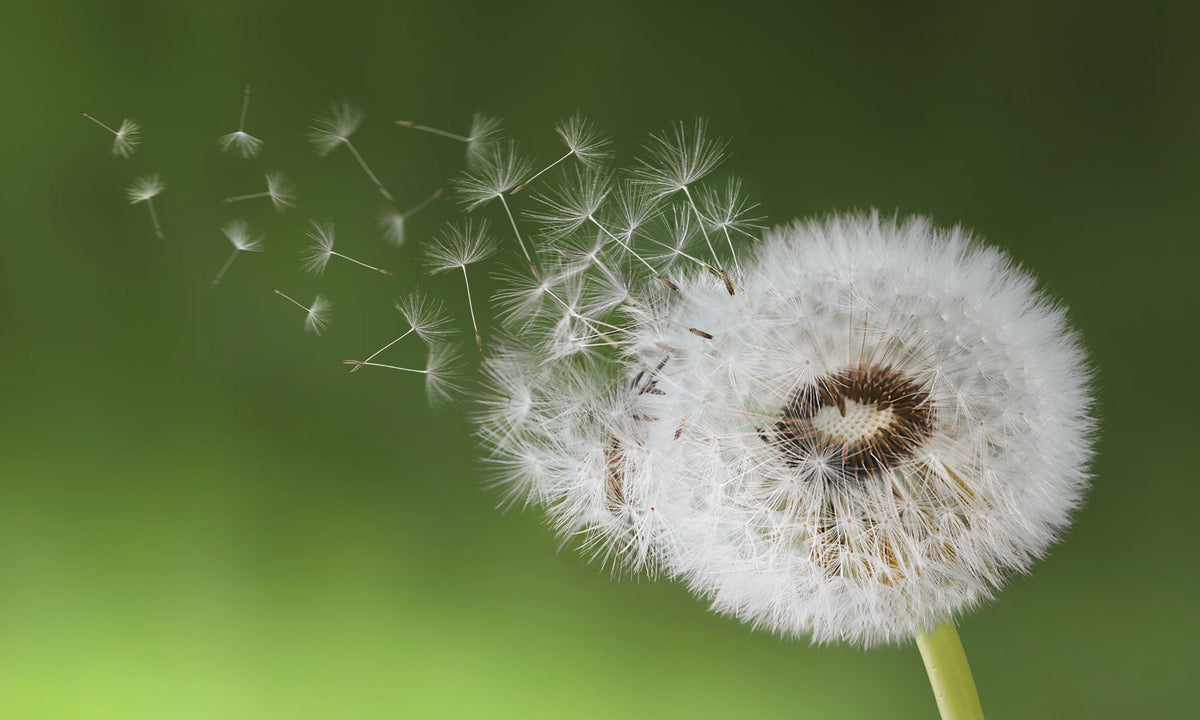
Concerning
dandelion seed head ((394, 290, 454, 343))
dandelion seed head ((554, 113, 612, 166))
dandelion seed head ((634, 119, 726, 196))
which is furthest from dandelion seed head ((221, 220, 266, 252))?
dandelion seed head ((634, 119, 726, 196))

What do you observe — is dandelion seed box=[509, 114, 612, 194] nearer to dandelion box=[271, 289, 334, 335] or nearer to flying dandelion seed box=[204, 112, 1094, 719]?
flying dandelion seed box=[204, 112, 1094, 719]

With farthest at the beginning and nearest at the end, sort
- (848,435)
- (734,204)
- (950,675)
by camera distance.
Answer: (734,204), (950,675), (848,435)

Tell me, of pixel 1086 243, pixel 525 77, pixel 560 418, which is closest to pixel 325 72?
pixel 525 77

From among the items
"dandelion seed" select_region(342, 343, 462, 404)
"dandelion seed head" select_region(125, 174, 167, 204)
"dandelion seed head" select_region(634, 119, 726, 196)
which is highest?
"dandelion seed head" select_region(634, 119, 726, 196)

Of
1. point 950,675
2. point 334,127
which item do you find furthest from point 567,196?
point 950,675

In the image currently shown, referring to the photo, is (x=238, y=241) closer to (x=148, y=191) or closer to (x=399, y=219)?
(x=148, y=191)

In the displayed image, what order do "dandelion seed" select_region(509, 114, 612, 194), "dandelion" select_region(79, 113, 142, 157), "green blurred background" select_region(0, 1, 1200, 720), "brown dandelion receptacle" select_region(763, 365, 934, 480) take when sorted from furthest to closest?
"dandelion" select_region(79, 113, 142, 157) < "dandelion seed" select_region(509, 114, 612, 194) < "green blurred background" select_region(0, 1, 1200, 720) < "brown dandelion receptacle" select_region(763, 365, 934, 480)
